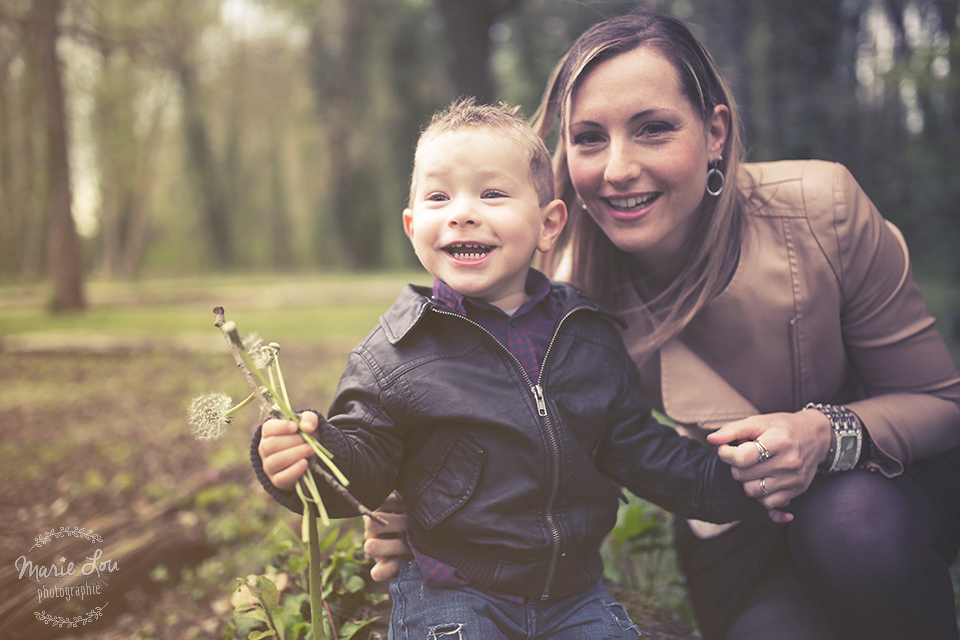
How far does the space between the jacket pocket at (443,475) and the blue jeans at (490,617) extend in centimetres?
17

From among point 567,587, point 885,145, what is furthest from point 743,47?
point 567,587

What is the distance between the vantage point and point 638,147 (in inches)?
66.3

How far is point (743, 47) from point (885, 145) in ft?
12.8

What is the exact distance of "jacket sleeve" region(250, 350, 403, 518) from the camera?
125cm

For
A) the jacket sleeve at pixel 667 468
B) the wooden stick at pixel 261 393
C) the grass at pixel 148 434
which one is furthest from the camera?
the grass at pixel 148 434

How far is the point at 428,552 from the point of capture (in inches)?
59.9

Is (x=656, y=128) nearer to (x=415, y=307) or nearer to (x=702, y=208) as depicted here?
(x=702, y=208)

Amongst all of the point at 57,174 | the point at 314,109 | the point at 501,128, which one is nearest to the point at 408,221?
the point at 501,128

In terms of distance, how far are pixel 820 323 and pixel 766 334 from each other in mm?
148

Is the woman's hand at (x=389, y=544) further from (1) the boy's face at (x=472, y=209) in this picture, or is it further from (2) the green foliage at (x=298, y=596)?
(1) the boy's face at (x=472, y=209)

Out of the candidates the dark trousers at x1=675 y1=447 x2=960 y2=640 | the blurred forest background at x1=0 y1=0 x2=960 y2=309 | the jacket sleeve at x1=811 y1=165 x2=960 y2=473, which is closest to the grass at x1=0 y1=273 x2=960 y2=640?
the dark trousers at x1=675 y1=447 x2=960 y2=640

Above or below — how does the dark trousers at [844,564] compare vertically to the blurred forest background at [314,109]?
below

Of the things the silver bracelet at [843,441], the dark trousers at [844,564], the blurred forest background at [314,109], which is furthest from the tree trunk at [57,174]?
the silver bracelet at [843,441]

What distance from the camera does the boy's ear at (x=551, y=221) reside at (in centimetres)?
165
